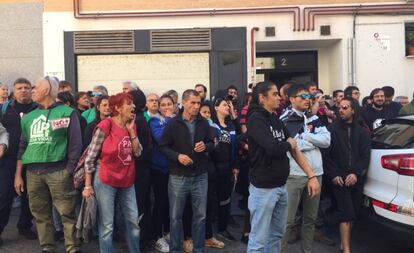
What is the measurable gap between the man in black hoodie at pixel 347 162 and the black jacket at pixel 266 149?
4.06ft

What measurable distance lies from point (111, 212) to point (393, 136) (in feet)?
10.00

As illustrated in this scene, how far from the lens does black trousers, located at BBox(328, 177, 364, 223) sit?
4977 mm

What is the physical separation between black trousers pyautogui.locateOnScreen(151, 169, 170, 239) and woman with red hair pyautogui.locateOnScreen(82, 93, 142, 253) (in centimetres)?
83

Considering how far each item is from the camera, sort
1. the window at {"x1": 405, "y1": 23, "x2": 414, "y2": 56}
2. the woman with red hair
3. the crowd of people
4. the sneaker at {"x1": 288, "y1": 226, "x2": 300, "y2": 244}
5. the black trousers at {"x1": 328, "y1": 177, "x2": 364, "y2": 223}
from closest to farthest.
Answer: the crowd of people
the woman with red hair
the black trousers at {"x1": 328, "y1": 177, "x2": 364, "y2": 223}
the sneaker at {"x1": 288, "y1": 226, "x2": 300, "y2": 244}
the window at {"x1": 405, "y1": 23, "x2": 414, "y2": 56}

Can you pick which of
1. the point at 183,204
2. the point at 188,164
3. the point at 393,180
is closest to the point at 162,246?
the point at 183,204

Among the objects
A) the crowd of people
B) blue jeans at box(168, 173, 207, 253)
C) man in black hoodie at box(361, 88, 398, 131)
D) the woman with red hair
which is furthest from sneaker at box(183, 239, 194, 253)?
man in black hoodie at box(361, 88, 398, 131)

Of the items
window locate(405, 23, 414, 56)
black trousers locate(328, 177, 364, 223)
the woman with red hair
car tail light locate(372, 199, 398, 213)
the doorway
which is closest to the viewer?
the woman with red hair

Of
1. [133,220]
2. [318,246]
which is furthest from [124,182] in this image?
[318,246]

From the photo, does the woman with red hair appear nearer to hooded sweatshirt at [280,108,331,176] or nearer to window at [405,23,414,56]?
hooded sweatshirt at [280,108,331,176]

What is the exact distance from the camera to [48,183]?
4.86 metres

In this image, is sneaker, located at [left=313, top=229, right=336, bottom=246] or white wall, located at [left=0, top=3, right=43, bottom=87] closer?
sneaker, located at [left=313, top=229, right=336, bottom=246]

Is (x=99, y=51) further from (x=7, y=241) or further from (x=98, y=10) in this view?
(x=7, y=241)

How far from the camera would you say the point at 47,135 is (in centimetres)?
479

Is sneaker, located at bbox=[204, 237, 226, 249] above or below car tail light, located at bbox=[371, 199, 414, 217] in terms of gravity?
below
